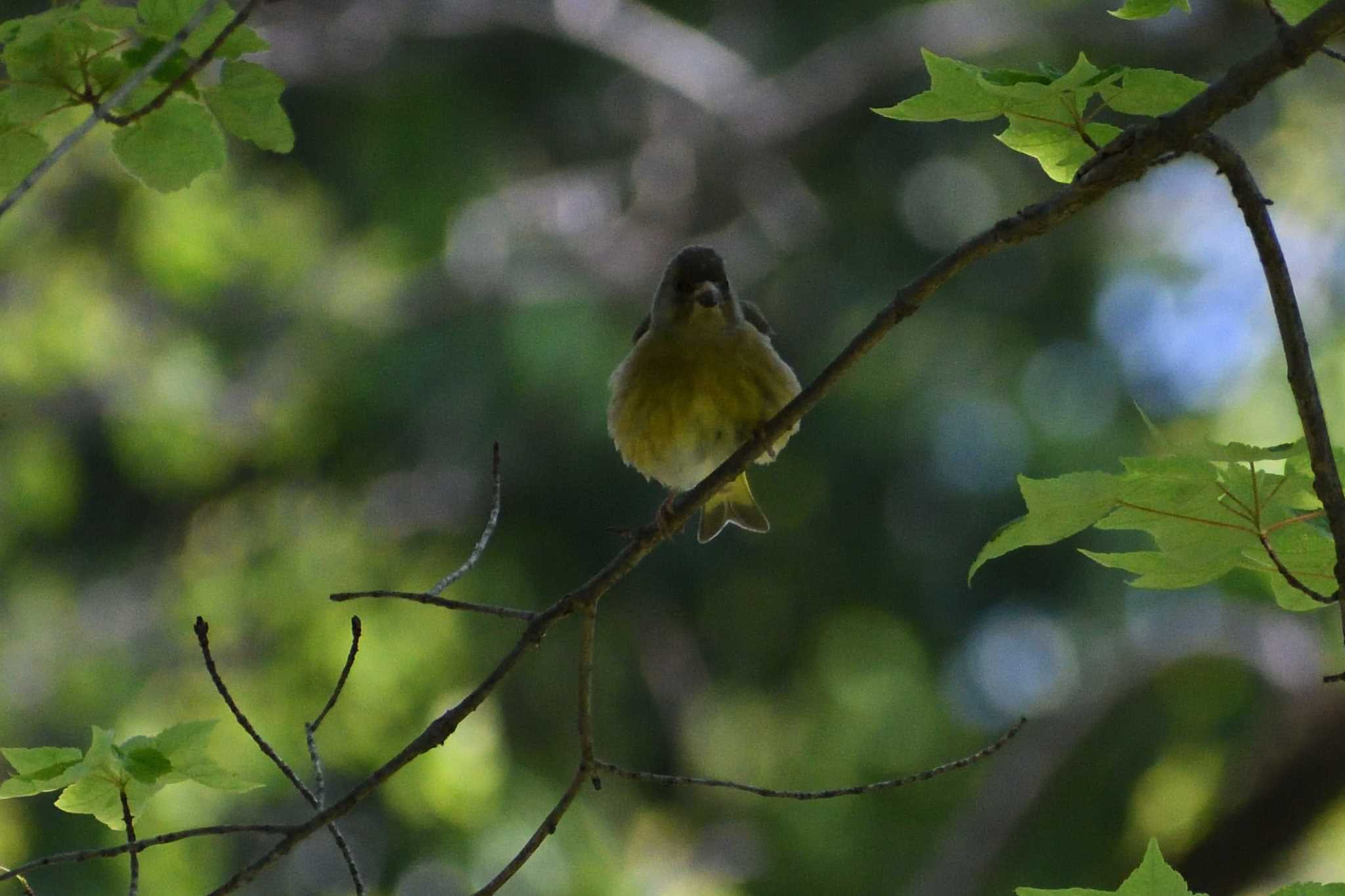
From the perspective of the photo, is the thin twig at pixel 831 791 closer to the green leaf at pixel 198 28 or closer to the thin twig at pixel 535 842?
the thin twig at pixel 535 842

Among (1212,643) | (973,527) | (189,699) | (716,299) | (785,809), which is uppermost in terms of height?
(716,299)

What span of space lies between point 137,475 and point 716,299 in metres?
7.30

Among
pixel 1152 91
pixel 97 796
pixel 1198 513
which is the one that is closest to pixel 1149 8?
pixel 1152 91

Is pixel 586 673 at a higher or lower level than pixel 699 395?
higher

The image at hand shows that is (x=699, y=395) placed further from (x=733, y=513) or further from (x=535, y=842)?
(x=535, y=842)

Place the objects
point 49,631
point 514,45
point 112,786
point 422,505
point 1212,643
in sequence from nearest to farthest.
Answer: point 112,786
point 1212,643
point 49,631
point 422,505
point 514,45

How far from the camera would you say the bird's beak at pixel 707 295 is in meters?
4.52

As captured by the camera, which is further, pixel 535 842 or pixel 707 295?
pixel 707 295

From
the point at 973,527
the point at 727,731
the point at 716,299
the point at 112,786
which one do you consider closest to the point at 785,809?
the point at 727,731

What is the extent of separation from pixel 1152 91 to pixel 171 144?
56.1 inches

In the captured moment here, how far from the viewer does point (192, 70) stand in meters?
2.26

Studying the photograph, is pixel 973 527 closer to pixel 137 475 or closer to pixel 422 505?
pixel 422 505

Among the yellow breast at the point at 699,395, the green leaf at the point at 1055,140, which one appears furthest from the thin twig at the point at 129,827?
the yellow breast at the point at 699,395

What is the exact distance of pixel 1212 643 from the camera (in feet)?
27.5
